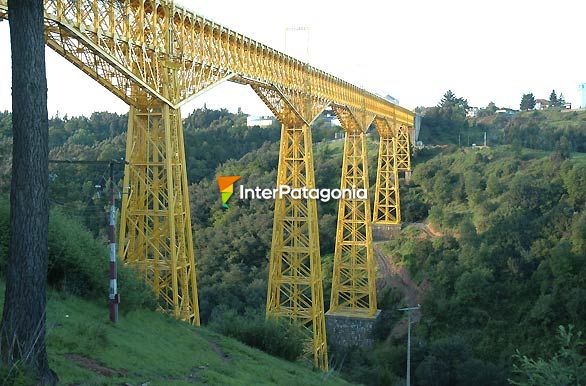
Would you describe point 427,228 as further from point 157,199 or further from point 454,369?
point 157,199

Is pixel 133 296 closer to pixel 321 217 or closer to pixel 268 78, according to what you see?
pixel 268 78

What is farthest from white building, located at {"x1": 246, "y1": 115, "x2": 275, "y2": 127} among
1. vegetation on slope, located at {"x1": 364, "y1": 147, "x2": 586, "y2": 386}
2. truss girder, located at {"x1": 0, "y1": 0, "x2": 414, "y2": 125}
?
truss girder, located at {"x1": 0, "y1": 0, "x2": 414, "y2": 125}

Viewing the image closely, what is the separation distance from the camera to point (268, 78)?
13.2m

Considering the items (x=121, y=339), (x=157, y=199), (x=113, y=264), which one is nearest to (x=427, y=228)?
(x=157, y=199)

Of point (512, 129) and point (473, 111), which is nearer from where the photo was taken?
point (512, 129)

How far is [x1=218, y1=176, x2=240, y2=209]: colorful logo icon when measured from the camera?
30.0 metres

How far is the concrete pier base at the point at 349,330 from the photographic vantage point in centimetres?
2008

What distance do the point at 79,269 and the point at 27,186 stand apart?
3891mm

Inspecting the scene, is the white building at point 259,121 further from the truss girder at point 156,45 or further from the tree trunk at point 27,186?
the tree trunk at point 27,186

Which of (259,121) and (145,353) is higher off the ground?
(259,121)

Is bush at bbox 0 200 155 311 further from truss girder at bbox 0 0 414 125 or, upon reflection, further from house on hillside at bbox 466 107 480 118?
house on hillside at bbox 466 107 480 118

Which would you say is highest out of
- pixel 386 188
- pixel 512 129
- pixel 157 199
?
pixel 512 129

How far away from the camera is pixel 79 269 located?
887 centimetres

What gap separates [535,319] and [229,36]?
13.8 m
